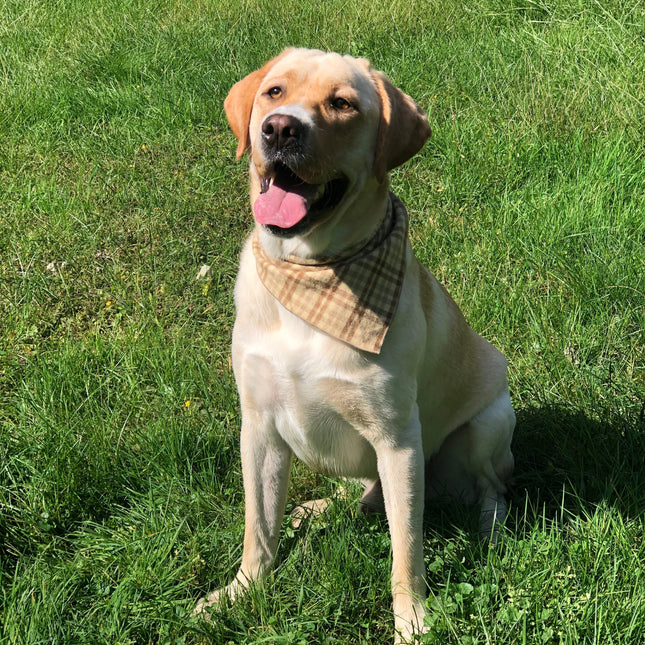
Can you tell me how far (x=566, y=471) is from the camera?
3.20 metres

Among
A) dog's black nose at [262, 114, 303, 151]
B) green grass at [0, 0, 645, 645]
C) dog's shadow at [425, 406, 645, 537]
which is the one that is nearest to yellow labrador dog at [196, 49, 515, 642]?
dog's black nose at [262, 114, 303, 151]

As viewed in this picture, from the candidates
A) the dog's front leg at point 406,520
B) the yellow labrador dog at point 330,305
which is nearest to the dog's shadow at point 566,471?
→ the dog's front leg at point 406,520

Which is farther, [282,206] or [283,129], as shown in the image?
[282,206]

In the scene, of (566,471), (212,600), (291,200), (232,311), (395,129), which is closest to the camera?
(291,200)

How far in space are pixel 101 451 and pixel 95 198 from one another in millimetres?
2348

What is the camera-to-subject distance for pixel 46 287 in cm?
438

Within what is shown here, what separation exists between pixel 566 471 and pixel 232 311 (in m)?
1.98

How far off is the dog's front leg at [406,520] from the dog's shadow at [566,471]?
1.32 ft

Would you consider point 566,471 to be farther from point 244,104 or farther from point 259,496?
point 244,104

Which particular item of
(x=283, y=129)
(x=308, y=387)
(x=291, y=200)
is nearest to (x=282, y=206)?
(x=291, y=200)

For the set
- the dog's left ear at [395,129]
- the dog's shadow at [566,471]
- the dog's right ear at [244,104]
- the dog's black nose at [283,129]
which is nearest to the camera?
the dog's black nose at [283,129]

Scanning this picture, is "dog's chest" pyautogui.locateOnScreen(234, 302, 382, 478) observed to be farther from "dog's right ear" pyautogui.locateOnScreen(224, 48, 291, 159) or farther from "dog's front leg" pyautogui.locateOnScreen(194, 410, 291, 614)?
"dog's right ear" pyautogui.locateOnScreen(224, 48, 291, 159)

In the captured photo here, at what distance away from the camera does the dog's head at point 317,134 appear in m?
2.34

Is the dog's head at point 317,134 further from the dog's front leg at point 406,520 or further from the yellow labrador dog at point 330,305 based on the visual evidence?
the dog's front leg at point 406,520
